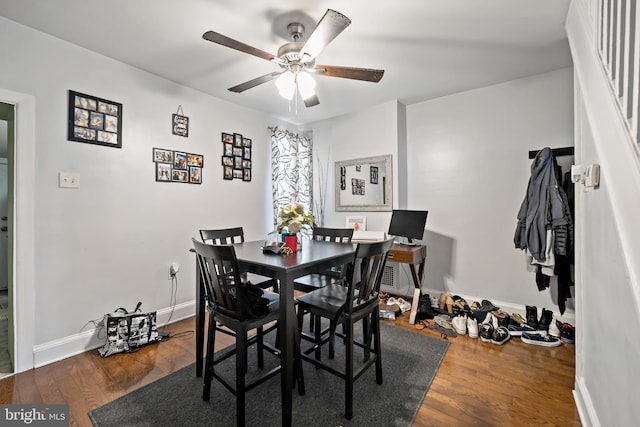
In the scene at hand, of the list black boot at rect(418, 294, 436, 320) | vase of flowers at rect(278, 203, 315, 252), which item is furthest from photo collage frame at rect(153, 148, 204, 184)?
black boot at rect(418, 294, 436, 320)

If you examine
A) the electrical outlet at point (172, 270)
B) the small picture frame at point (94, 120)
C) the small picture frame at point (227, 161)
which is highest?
the small picture frame at point (94, 120)

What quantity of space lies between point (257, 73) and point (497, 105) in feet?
8.18

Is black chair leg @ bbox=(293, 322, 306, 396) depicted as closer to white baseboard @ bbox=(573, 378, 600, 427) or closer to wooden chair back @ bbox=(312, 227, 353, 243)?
wooden chair back @ bbox=(312, 227, 353, 243)

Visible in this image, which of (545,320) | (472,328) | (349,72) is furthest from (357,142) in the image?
(545,320)

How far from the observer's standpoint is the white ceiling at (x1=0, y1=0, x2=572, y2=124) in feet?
5.88

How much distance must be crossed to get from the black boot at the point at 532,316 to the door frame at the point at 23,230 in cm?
402

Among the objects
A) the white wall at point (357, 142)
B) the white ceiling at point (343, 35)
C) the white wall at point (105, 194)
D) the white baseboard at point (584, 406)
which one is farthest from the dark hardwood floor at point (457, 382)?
the white ceiling at point (343, 35)

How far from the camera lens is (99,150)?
7.75ft

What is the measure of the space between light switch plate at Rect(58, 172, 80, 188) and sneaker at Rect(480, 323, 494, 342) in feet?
11.7

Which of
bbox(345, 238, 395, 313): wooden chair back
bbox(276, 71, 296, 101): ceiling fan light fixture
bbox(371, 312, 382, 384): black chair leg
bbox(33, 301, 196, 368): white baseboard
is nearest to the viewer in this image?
bbox(345, 238, 395, 313): wooden chair back

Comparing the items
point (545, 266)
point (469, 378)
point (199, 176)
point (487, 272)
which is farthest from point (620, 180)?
point (199, 176)

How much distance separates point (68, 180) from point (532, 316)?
13.4 ft

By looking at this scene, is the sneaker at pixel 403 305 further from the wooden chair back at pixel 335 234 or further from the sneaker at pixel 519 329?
the wooden chair back at pixel 335 234

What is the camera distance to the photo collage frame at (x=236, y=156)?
3.33 metres
